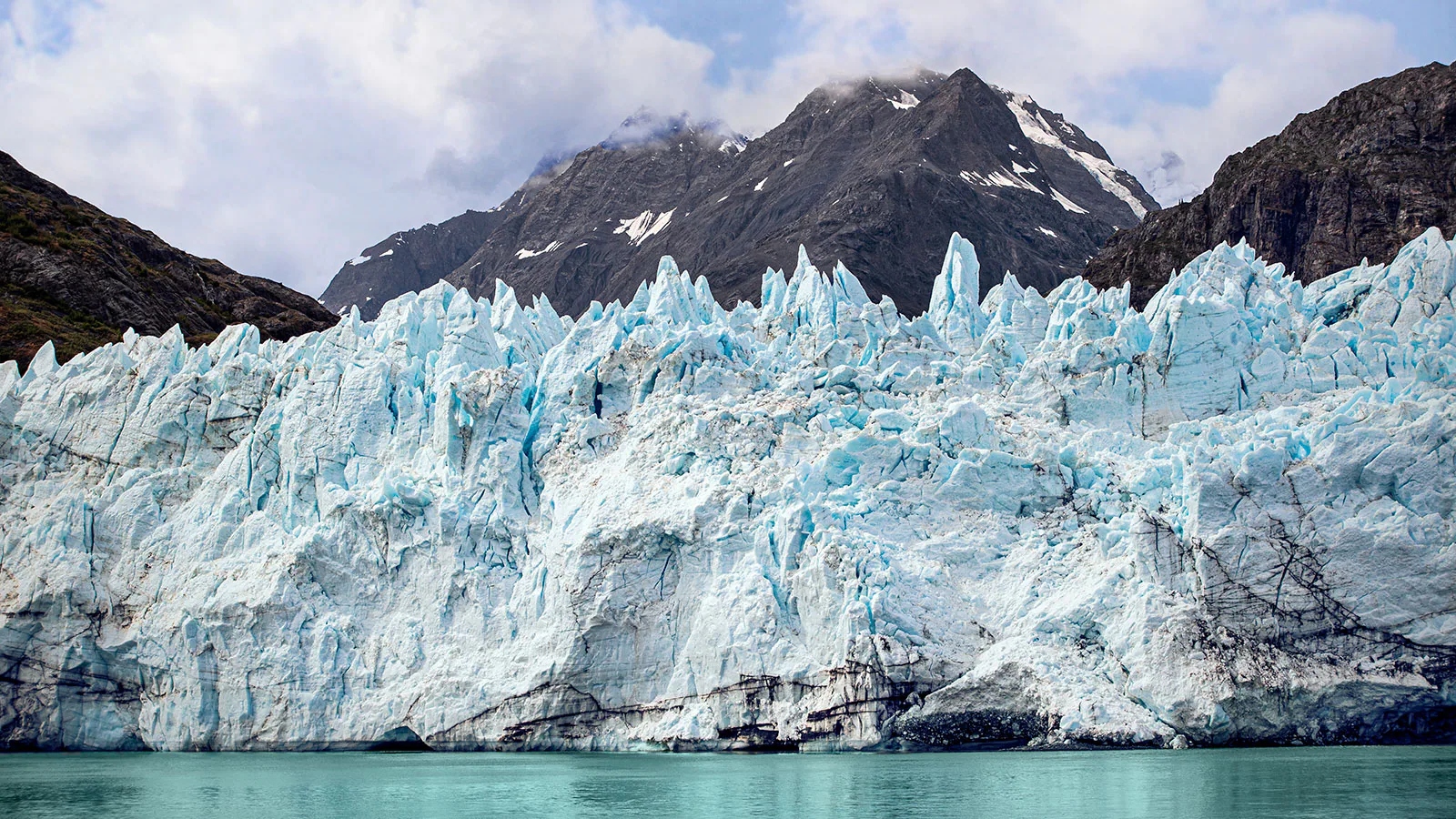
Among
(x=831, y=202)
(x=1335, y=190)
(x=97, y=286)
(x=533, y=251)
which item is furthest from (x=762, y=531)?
(x=533, y=251)

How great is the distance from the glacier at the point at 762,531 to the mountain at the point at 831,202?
50.5 meters

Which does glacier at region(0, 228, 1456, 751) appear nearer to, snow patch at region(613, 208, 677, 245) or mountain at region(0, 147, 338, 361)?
mountain at region(0, 147, 338, 361)

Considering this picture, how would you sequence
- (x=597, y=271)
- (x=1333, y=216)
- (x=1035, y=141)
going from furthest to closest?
(x=1035, y=141) → (x=597, y=271) → (x=1333, y=216)

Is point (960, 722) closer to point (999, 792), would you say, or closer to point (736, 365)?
point (999, 792)

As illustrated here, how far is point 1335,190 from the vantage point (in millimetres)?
58969

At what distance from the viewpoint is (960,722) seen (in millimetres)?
23859

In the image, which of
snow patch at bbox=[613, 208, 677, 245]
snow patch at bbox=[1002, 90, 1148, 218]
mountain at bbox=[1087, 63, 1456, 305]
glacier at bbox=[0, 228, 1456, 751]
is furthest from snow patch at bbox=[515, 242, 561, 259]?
glacier at bbox=[0, 228, 1456, 751]

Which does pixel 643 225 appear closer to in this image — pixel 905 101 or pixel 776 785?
pixel 905 101

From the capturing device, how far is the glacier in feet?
76.3

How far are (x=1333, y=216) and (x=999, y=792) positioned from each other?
1901 inches

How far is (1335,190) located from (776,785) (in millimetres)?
50202

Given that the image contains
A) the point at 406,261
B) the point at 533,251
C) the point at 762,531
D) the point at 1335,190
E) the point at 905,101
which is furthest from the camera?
the point at 406,261

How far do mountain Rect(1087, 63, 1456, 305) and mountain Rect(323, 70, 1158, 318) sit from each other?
65.7ft

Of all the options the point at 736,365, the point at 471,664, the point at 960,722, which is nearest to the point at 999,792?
the point at 960,722
